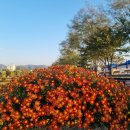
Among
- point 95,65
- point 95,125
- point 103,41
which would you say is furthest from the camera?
point 95,65

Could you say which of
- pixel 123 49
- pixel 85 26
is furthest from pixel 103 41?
pixel 85 26

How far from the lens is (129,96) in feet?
25.8

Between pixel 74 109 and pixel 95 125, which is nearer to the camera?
pixel 74 109

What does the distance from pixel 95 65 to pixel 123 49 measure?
1672 centimetres

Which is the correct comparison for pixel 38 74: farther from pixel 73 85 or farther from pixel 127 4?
pixel 127 4

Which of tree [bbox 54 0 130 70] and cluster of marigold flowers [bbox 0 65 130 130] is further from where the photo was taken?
tree [bbox 54 0 130 70]

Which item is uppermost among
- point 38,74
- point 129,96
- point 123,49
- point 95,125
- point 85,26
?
point 85,26

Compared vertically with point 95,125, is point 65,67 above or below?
above

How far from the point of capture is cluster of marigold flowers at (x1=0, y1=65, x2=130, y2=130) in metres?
6.87

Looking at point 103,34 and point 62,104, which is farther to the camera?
point 103,34

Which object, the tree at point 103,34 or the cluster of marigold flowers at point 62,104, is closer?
the cluster of marigold flowers at point 62,104

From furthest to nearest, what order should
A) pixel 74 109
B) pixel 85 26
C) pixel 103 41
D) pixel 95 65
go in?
pixel 95 65
pixel 85 26
pixel 103 41
pixel 74 109

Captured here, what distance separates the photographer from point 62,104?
686 centimetres

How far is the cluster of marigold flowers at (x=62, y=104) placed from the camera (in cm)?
687
